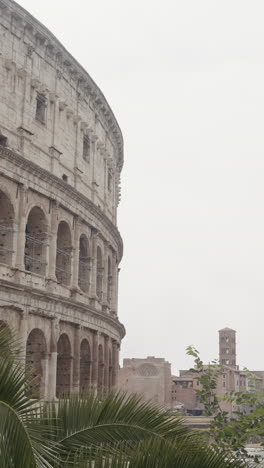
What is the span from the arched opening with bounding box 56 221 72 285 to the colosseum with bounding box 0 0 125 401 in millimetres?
40

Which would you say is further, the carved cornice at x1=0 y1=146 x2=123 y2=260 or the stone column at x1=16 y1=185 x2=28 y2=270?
the stone column at x1=16 y1=185 x2=28 y2=270

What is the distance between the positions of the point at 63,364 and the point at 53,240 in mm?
5059

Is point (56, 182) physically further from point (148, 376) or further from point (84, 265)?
point (148, 376)

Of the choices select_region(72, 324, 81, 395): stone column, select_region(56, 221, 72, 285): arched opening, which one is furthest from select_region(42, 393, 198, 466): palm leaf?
select_region(72, 324, 81, 395): stone column

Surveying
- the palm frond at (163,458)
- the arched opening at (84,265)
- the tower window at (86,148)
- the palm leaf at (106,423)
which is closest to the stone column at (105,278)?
the arched opening at (84,265)

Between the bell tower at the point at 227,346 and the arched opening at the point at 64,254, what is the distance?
306ft

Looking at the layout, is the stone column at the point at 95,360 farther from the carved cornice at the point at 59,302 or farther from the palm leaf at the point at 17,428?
the palm leaf at the point at 17,428

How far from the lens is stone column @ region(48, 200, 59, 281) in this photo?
2627 cm

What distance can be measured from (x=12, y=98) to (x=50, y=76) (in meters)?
3.18

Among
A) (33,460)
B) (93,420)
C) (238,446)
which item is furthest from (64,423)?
(238,446)

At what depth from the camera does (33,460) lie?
5.55 metres

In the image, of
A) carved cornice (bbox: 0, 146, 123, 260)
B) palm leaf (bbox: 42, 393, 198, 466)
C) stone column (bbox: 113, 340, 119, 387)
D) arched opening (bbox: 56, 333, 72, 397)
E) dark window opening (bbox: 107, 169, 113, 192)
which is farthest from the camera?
stone column (bbox: 113, 340, 119, 387)

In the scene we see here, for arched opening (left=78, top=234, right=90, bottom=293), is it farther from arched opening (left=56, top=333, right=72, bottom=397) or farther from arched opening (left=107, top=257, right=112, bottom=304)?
arched opening (left=107, top=257, right=112, bottom=304)

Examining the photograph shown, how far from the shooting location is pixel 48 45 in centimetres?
2716
